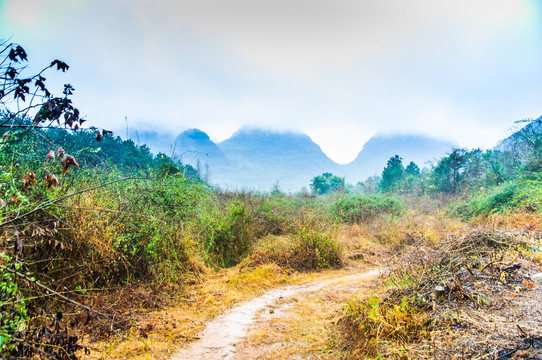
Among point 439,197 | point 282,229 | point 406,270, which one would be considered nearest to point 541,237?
point 406,270

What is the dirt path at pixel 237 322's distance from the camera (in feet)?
10.8

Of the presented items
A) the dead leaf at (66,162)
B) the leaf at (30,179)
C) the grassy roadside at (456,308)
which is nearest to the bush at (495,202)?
the grassy roadside at (456,308)

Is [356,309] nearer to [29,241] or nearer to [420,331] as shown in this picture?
[420,331]

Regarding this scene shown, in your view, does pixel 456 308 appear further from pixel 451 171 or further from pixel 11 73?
pixel 451 171

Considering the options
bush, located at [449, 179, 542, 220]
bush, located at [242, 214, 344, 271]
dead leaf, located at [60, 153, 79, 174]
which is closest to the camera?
dead leaf, located at [60, 153, 79, 174]

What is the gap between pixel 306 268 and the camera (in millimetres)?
7293

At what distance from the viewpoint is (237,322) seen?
4.20 metres

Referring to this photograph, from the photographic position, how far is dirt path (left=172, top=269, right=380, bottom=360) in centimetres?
328

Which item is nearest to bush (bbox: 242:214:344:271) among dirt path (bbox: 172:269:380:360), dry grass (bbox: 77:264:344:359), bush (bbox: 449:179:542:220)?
dry grass (bbox: 77:264:344:359)

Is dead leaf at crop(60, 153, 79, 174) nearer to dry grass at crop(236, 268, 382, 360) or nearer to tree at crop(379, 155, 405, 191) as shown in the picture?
dry grass at crop(236, 268, 382, 360)

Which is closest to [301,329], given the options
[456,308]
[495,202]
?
[456,308]

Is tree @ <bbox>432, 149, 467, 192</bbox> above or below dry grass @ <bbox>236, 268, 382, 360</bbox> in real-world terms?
above

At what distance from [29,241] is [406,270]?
15.4 ft

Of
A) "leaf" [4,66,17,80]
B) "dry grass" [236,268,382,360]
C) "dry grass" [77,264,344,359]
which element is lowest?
"dry grass" [236,268,382,360]
